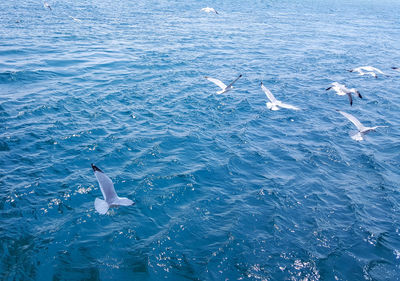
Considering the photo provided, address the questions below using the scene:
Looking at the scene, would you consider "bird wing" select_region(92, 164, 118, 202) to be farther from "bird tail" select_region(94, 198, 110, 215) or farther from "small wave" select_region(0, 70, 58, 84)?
"small wave" select_region(0, 70, 58, 84)

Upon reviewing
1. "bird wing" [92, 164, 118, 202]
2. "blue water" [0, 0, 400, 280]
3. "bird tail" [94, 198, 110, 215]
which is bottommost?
"blue water" [0, 0, 400, 280]

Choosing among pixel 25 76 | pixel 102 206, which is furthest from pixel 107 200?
pixel 25 76

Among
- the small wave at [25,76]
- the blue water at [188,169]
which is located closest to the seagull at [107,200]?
the blue water at [188,169]

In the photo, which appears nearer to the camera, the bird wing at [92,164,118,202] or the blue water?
the bird wing at [92,164,118,202]

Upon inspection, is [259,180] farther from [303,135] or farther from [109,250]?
[109,250]

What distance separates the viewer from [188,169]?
473 inches

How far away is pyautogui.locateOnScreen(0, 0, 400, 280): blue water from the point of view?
8.25 metres

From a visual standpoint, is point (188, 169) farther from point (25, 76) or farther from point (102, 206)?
point (25, 76)

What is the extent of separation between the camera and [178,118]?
15992 mm

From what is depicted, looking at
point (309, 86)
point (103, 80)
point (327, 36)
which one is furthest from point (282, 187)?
point (327, 36)

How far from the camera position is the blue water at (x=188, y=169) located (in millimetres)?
8250

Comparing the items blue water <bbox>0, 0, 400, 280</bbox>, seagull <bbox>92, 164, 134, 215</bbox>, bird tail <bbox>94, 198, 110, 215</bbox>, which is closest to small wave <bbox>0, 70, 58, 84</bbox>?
blue water <bbox>0, 0, 400, 280</bbox>

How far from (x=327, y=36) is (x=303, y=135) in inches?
1261

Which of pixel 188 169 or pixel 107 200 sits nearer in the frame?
pixel 107 200
